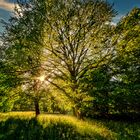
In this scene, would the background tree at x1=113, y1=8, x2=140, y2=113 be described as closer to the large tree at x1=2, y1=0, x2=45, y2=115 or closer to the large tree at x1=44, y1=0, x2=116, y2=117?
the large tree at x1=44, y1=0, x2=116, y2=117

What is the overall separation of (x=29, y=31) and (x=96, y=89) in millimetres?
7150

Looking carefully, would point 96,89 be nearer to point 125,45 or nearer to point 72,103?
point 72,103

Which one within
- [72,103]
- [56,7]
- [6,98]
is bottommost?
[72,103]

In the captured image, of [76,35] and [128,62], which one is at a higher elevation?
[76,35]

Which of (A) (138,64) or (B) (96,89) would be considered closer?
(B) (96,89)

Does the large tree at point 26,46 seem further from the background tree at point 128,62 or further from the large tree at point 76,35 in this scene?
the background tree at point 128,62

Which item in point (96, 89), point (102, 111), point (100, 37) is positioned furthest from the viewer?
point (102, 111)

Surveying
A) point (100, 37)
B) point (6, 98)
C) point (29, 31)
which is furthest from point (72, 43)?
point (6, 98)

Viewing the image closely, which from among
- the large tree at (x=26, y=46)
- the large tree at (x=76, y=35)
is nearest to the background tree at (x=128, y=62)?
the large tree at (x=76, y=35)

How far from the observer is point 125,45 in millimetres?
21891

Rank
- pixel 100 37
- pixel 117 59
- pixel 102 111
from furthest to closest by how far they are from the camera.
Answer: pixel 102 111
pixel 100 37
pixel 117 59

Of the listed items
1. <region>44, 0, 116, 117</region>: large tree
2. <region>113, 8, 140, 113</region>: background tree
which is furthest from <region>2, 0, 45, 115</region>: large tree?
<region>113, 8, 140, 113</region>: background tree

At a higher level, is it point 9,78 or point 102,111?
point 9,78

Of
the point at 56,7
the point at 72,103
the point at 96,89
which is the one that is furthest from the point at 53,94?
the point at 56,7
